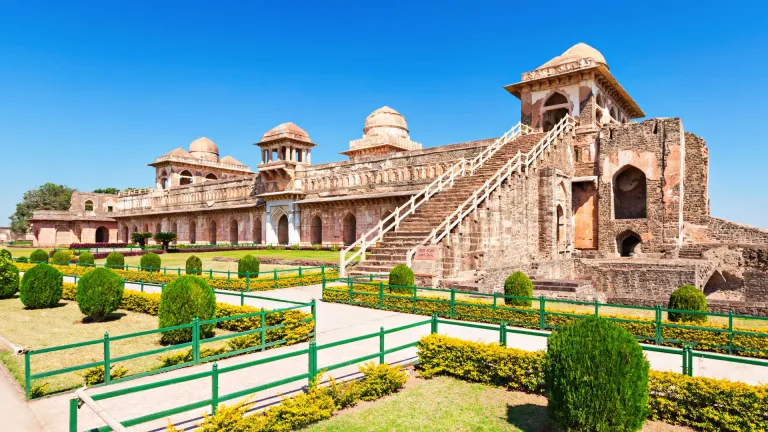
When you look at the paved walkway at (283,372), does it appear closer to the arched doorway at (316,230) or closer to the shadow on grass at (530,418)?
the shadow on grass at (530,418)

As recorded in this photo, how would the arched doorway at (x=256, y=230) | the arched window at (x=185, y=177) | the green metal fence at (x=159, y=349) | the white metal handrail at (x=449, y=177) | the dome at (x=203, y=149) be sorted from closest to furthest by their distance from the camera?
the green metal fence at (x=159, y=349) → the white metal handrail at (x=449, y=177) → the arched doorway at (x=256, y=230) → the arched window at (x=185, y=177) → the dome at (x=203, y=149)

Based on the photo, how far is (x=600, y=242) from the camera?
86.9ft

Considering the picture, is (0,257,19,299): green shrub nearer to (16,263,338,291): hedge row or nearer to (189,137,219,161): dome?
(16,263,338,291): hedge row

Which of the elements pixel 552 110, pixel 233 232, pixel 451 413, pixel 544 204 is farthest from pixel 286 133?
pixel 451 413

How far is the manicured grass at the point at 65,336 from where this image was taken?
8.52 meters

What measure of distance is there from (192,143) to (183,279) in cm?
5334

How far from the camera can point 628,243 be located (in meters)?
28.2

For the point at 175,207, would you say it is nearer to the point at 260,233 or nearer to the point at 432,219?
the point at 260,233

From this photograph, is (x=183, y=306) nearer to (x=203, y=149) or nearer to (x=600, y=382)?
(x=600, y=382)

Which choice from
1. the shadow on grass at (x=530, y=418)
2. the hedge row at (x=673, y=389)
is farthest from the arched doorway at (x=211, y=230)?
the shadow on grass at (x=530, y=418)

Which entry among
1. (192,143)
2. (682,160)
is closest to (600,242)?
(682,160)

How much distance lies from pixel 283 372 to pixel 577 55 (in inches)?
1155

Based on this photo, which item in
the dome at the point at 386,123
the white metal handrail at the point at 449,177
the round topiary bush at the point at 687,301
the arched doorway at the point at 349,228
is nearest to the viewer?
the round topiary bush at the point at 687,301

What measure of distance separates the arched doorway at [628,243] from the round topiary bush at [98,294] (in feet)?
77.3
